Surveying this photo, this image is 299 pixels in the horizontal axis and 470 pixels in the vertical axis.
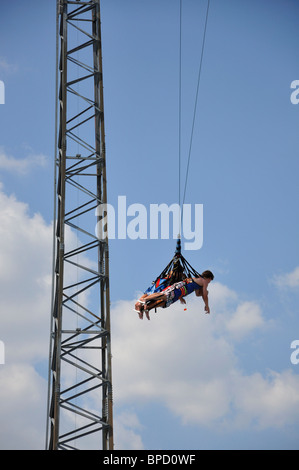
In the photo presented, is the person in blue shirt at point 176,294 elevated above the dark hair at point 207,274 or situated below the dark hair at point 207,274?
below

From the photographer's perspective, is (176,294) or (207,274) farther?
(207,274)

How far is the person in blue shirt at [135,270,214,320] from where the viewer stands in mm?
26672

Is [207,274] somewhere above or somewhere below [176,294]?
above

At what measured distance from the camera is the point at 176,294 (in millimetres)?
26922

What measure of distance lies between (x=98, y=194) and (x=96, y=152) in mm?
1108

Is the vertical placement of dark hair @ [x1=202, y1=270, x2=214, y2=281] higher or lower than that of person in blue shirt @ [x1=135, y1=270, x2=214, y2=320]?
higher

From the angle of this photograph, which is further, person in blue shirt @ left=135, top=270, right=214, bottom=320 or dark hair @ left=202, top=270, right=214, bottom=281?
dark hair @ left=202, top=270, right=214, bottom=281

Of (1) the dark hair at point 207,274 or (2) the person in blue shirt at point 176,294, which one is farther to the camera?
(1) the dark hair at point 207,274

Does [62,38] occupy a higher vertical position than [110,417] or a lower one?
higher

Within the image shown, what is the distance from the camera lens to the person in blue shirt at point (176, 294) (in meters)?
26.7
